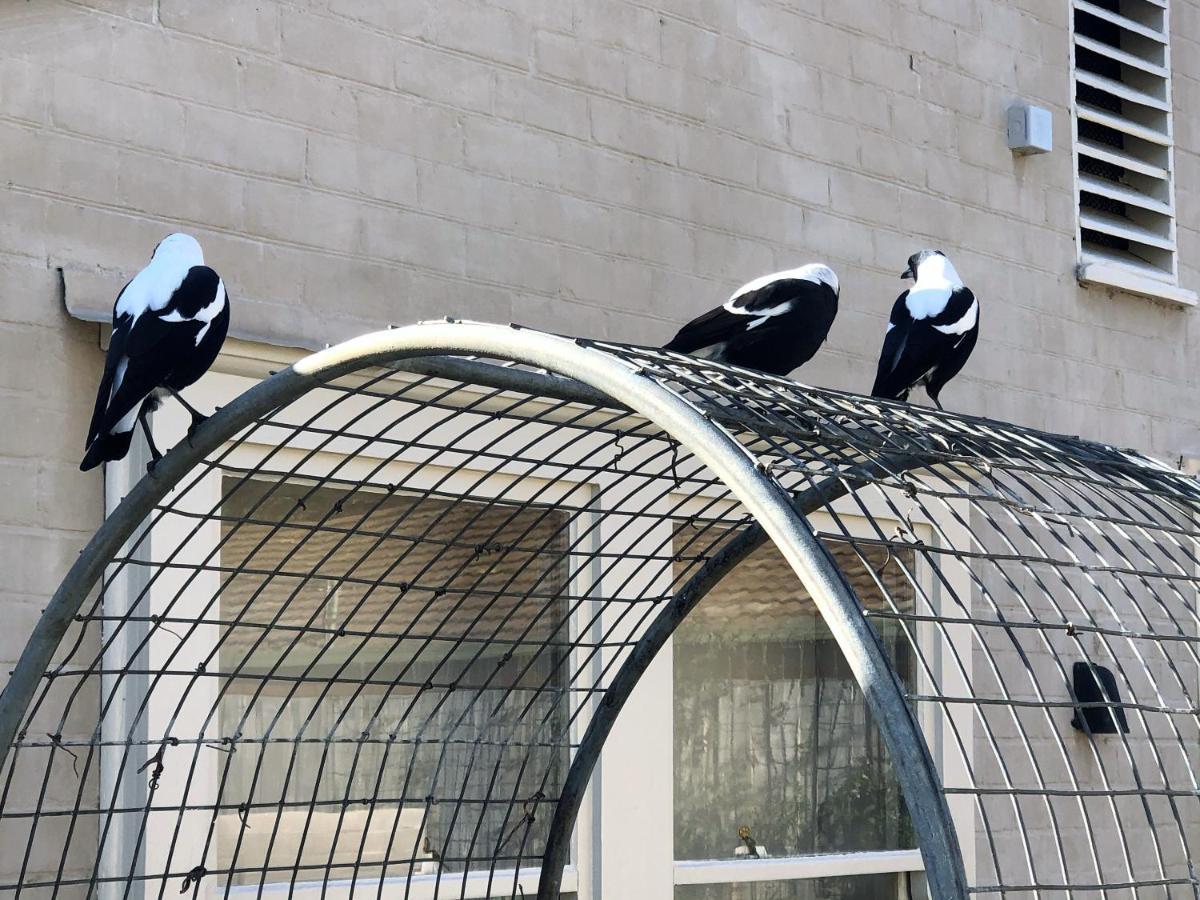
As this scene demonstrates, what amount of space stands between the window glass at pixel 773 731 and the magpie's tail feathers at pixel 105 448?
190cm

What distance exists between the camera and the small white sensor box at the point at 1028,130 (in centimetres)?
503

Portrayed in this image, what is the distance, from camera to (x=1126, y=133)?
18.0 ft

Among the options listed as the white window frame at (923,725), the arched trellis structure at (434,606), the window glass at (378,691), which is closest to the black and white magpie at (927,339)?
the arched trellis structure at (434,606)

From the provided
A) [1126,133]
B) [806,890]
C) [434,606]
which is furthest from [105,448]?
[1126,133]

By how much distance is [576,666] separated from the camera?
3.89 metres

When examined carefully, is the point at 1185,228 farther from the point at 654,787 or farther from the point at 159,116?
the point at 159,116

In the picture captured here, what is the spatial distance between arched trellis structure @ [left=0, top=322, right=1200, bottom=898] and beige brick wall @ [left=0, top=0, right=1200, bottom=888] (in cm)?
27

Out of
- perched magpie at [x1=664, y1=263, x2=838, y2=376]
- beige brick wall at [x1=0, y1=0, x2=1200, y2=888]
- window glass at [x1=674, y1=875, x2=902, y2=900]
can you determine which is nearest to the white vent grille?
beige brick wall at [x1=0, y1=0, x2=1200, y2=888]

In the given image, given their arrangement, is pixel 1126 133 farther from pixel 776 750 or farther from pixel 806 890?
pixel 806 890

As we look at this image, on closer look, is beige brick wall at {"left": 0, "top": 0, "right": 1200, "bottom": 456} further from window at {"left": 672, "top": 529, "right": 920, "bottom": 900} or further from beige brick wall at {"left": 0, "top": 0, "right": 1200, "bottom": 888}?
window at {"left": 672, "top": 529, "right": 920, "bottom": 900}

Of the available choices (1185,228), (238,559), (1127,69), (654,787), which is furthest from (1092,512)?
(238,559)

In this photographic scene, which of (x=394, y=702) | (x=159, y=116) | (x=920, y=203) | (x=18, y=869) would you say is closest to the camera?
(x=18, y=869)

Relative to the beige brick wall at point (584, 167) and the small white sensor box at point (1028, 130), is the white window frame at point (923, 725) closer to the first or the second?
the beige brick wall at point (584, 167)

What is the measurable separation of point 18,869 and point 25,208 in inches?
47.6
